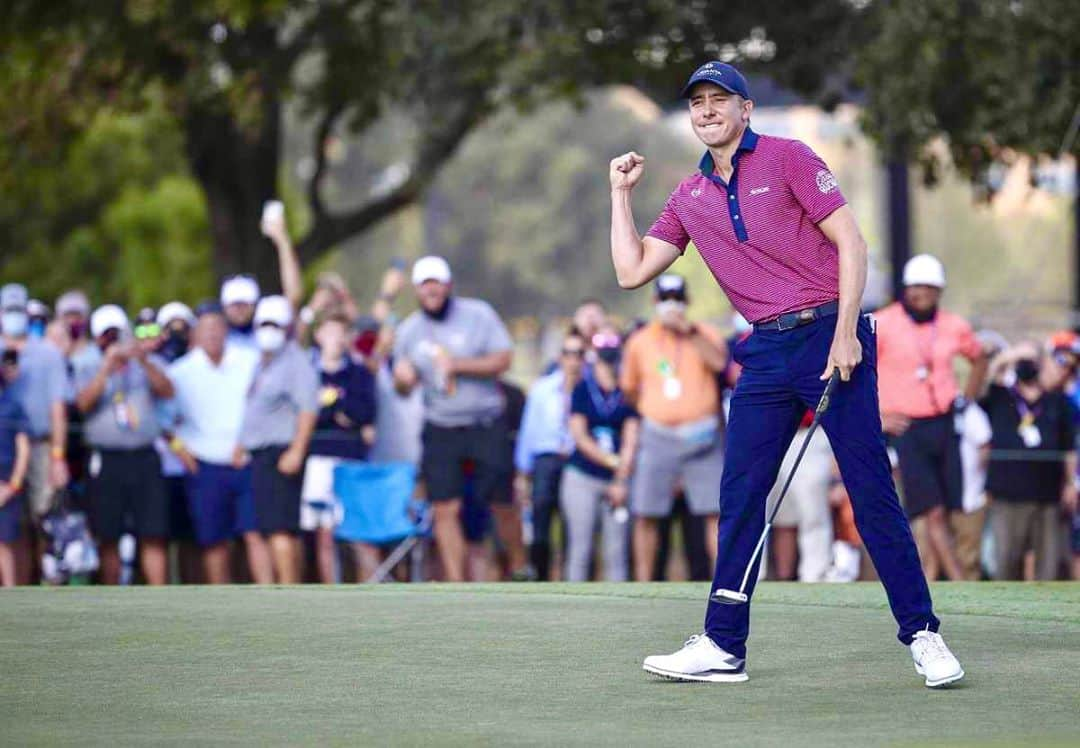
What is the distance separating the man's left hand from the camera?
23.5 ft

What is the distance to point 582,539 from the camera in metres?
15.0

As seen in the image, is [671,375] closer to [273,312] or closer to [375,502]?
[375,502]

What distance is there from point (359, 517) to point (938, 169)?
6.68 metres

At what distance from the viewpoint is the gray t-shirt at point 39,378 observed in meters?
14.5

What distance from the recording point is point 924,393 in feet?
45.7

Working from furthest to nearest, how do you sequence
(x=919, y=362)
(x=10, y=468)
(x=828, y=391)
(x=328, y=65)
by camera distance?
(x=328, y=65) < (x=10, y=468) < (x=919, y=362) < (x=828, y=391)

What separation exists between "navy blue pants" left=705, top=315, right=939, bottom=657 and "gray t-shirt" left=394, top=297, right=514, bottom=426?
273 inches

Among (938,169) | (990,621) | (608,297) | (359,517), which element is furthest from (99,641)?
(608,297)

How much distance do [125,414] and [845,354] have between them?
27.3ft

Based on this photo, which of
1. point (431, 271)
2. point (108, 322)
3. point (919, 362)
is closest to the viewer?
point (919, 362)

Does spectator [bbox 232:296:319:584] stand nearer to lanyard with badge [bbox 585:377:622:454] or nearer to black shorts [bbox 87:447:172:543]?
black shorts [bbox 87:447:172:543]

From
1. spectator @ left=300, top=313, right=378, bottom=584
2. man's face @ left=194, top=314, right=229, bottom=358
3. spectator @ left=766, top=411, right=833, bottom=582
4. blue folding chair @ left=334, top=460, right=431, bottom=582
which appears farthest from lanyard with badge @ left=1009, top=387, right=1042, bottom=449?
man's face @ left=194, top=314, right=229, bottom=358

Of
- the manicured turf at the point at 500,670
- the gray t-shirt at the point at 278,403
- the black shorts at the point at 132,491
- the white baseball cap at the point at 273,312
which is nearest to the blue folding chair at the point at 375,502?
the gray t-shirt at the point at 278,403

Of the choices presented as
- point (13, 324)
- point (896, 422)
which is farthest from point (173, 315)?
point (896, 422)
